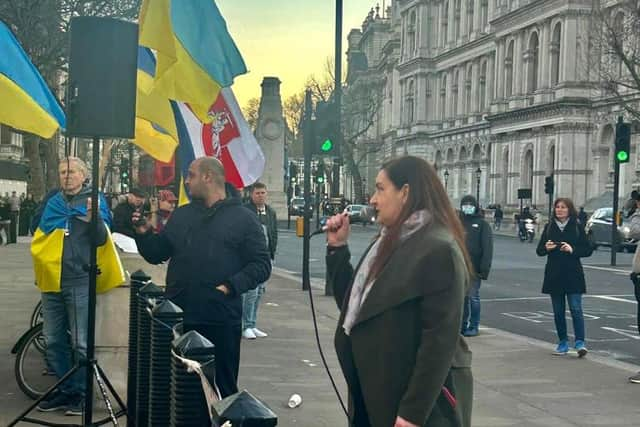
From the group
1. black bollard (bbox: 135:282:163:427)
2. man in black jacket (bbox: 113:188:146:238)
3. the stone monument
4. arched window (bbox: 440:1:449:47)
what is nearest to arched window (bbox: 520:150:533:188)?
the stone monument

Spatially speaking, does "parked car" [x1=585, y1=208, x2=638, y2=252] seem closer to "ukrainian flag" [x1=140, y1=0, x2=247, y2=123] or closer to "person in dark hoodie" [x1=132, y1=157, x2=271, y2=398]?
"ukrainian flag" [x1=140, y1=0, x2=247, y2=123]

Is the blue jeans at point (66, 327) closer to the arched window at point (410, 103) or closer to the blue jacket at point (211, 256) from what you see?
the blue jacket at point (211, 256)

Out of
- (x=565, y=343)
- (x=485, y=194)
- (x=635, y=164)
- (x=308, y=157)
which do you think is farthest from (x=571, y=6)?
(x=565, y=343)

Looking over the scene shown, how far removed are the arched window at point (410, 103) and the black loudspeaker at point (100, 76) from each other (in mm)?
87336

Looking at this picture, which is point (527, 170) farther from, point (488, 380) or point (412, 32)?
point (488, 380)

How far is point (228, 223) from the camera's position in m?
5.77

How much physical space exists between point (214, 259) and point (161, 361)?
105cm

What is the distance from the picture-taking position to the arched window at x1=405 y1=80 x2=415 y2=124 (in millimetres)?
92562

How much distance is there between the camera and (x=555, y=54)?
63656 millimetres

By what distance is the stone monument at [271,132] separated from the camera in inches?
1957

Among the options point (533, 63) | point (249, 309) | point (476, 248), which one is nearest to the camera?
point (249, 309)

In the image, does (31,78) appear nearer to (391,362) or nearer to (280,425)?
(280,425)

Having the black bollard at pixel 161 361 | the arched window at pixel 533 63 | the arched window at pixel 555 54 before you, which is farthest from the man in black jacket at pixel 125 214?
the arched window at pixel 533 63

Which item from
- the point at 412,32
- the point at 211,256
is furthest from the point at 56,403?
the point at 412,32
